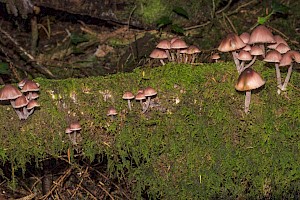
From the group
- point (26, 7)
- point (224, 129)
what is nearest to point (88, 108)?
point (224, 129)

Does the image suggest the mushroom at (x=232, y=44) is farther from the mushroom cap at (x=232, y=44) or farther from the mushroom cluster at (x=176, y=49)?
the mushroom cluster at (x=176, y=49)

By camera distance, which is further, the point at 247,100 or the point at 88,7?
the point at 88,7

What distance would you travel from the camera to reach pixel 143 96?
2.98m

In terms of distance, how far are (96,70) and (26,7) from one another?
1724 millimetres

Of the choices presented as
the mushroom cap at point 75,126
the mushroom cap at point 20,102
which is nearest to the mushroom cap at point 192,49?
the mushroom cap at point 75,126

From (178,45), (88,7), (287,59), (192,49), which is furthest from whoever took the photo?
(88,7)

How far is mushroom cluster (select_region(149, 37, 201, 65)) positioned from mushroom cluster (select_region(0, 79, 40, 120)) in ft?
3.58

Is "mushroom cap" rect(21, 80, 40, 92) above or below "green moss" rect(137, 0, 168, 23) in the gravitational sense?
below

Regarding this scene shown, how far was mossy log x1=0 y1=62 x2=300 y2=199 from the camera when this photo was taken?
304 centimetres

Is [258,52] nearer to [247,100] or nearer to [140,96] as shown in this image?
[247,100]

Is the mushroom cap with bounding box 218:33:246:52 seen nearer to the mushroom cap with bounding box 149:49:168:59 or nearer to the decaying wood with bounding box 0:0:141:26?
the mushroom cap with bounding box 149:49:168:59

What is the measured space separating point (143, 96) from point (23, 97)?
36.9 inches

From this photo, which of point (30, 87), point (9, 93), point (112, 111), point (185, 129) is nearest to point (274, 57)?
point (185, 129)

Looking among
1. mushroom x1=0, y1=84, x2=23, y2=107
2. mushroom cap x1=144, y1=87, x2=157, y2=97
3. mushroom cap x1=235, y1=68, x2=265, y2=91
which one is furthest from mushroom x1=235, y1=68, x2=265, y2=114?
mushroom x1=0, y1=84, x2=23, y2=107
